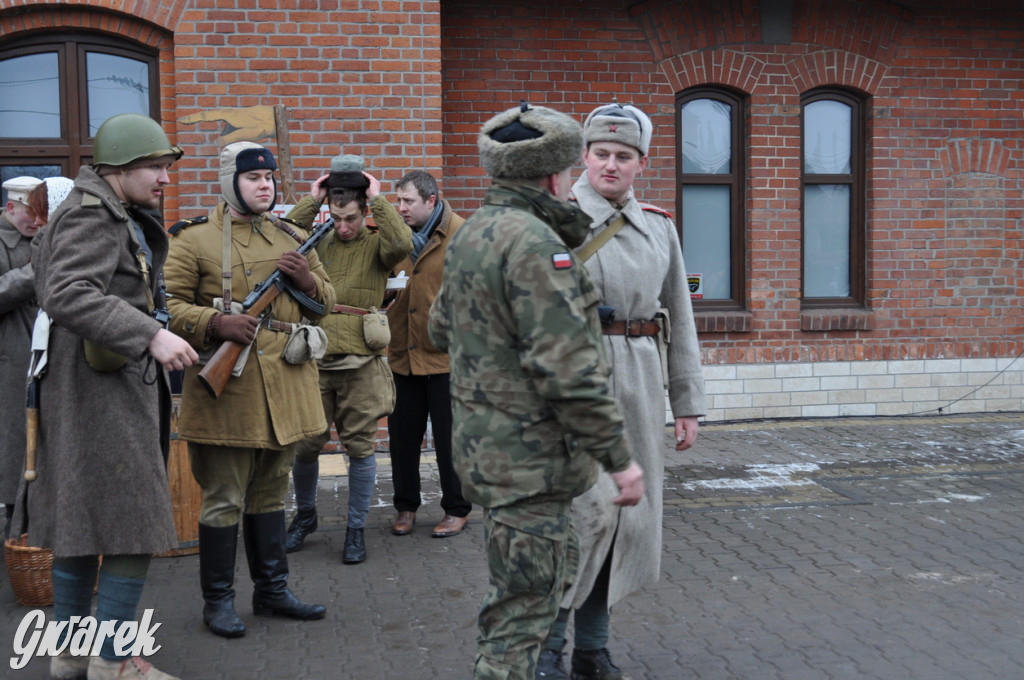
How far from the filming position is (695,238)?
1000 cm

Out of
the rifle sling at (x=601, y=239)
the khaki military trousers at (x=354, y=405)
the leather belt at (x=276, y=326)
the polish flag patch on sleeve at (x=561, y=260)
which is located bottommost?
the khaki military trousers at (x=354, y=405)

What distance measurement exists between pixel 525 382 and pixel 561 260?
365 mm

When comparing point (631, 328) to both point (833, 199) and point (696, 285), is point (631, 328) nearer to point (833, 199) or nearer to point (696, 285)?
point (696, 285)

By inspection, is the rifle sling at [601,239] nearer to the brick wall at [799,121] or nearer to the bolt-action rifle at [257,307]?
the bolt-action rifle at [257,307]

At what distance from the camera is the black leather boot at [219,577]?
4.55 metres

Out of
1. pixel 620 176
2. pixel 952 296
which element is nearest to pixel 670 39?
pixel 952 296

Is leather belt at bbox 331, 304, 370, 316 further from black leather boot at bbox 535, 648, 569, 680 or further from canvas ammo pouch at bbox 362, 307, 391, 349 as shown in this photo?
black leather boot at bbox 535, 648, 569, 680

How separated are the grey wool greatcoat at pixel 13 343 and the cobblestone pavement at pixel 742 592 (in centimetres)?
61

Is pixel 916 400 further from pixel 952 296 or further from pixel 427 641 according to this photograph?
pixel 427 641

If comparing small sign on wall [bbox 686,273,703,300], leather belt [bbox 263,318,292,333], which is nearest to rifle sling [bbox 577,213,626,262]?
leather belt [bbox 263,318,292,333]

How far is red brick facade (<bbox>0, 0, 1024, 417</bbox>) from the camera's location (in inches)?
324

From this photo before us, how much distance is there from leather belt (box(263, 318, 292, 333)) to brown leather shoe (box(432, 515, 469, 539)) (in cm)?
197

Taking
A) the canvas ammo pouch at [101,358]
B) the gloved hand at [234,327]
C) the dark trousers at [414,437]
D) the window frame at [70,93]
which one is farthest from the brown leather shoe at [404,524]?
the window frame at [70,93]

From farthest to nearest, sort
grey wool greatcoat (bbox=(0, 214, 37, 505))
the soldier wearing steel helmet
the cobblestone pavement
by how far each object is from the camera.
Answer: grey wool greatcoat (bbox=(0, 214, 37, 505)) < the cobblestone pavement < the soldier wearing steel helmet
